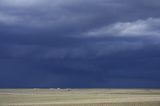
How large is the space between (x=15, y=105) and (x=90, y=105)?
9.77 metres

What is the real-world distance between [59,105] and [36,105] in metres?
2.89

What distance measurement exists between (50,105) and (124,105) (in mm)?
9374

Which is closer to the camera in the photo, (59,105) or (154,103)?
(59,105)

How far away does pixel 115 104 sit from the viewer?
5278cm

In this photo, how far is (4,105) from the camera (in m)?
54.4

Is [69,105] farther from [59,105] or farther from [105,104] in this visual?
[105,104]

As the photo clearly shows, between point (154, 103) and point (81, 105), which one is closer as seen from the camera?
point (81, 105)

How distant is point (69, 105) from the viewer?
5219 cm

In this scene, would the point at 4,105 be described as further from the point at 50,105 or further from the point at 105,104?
the point at 105,104

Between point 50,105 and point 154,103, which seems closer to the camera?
point 50,105

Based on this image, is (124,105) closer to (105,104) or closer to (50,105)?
(105,104)

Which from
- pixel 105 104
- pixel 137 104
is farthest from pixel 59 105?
pixel 137 104

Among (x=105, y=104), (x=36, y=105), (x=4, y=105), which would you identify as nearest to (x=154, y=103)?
(x=105, y=104)

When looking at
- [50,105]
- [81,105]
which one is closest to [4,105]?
[50,105]
